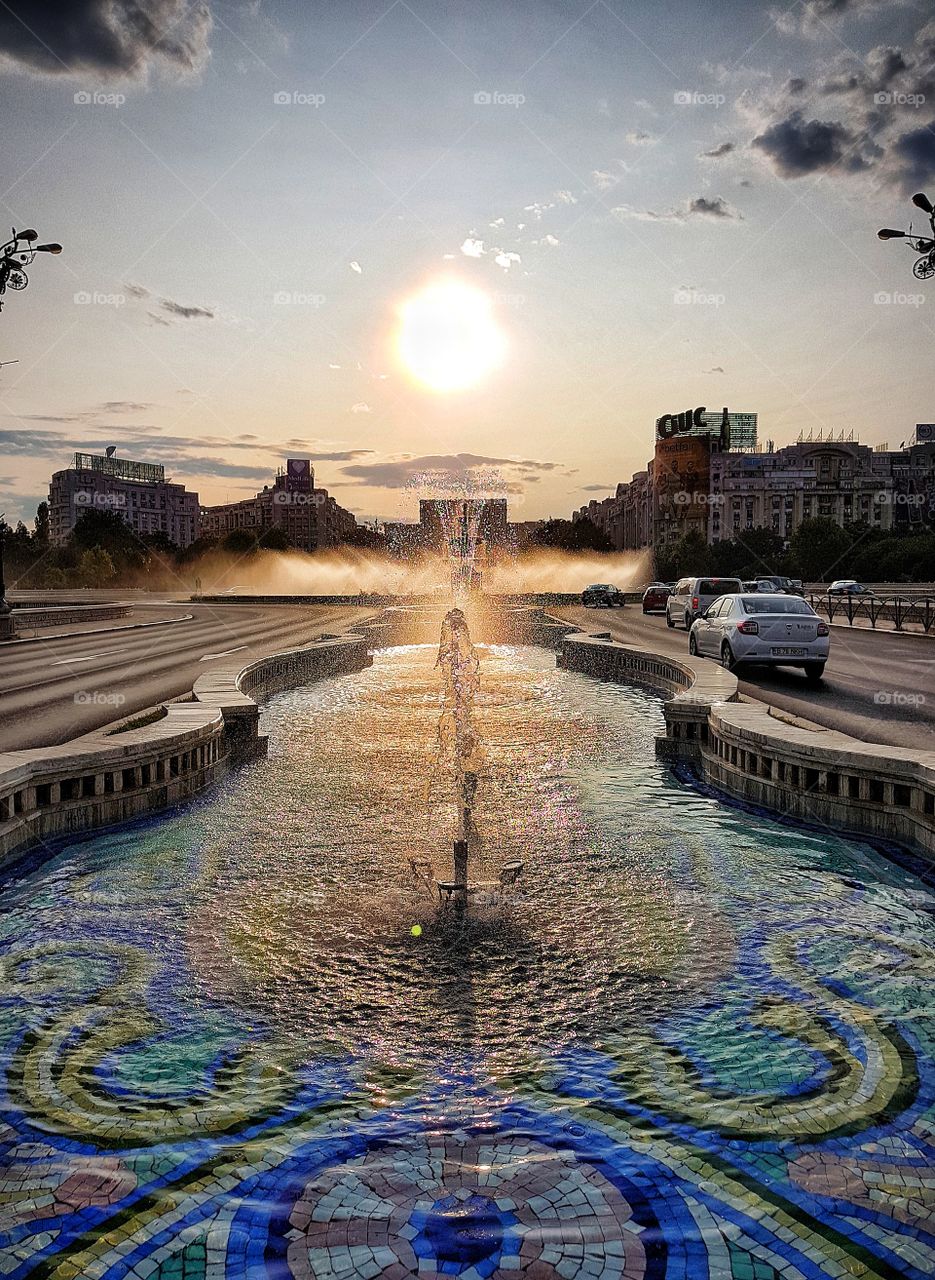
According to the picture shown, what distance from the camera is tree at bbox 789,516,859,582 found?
358ft

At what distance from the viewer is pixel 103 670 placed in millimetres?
21219

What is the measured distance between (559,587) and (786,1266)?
8226 centimetres

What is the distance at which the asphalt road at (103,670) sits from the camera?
543 inches

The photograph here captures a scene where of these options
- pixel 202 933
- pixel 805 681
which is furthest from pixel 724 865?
pixel 805 681

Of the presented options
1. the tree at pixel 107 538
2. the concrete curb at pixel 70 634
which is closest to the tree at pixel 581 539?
the tree at pixel 107 538

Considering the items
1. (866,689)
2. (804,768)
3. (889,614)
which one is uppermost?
(889,614)

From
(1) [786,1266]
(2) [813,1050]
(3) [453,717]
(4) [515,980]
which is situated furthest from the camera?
(3) [453,717]

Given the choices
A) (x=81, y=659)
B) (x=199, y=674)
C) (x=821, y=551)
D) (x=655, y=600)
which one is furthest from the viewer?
(x=821, y=551)

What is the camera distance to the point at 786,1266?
3039 millimetres

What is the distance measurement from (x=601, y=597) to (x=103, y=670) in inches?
1601

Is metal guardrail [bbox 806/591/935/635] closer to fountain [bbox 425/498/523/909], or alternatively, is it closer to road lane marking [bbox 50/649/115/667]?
fountain [bbox 425/498/523/909]

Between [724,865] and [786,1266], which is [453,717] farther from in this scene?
[786,1266]

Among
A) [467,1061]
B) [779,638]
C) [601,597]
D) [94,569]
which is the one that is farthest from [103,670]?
[94,569]

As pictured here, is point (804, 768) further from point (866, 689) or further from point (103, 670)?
point (103, 670)
